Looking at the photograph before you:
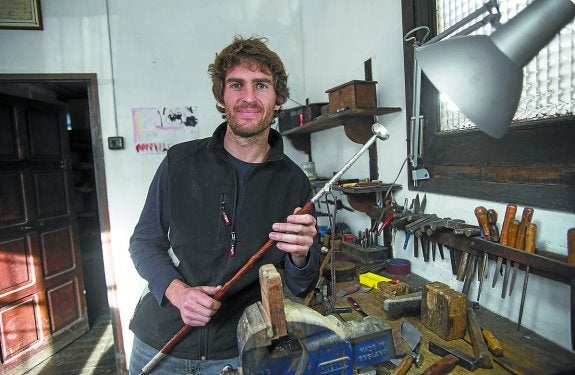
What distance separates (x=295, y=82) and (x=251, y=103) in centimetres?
203

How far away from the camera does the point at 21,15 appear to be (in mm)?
2617

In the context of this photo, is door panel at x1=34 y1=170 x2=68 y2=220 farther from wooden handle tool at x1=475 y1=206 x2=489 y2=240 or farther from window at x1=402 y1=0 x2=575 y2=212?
wooden handle tool at x1=475 y1=206 x2=489 y2=240

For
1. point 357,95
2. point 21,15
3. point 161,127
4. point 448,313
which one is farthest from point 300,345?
point 21,15

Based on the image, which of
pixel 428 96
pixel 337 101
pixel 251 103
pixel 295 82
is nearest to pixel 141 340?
pixel 251 103

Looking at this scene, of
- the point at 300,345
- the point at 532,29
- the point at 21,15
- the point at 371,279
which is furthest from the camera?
the point at 21,15

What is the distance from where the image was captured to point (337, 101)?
194 cm

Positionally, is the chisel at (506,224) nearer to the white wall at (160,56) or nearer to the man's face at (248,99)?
the man's face at (248,99)

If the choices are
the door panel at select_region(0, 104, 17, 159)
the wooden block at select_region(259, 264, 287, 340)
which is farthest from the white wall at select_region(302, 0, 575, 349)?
the door panel at select_region(0, 104, 17, 159)

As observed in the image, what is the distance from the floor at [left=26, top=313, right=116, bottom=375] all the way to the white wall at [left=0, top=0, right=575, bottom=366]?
1.63ft

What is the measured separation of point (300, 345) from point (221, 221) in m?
0.63

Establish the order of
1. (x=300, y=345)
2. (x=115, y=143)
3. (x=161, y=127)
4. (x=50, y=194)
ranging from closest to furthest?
(x=300, y=345) < (x=115, y=143) < (x=161, y=127) < (x=50, y=194)

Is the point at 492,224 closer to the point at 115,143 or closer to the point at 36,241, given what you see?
the point at 115,143

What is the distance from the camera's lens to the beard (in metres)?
1.30

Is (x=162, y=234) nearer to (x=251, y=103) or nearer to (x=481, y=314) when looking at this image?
(x=251, y=103)
